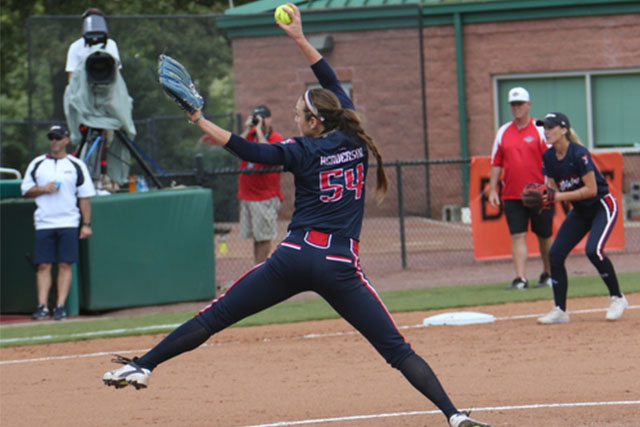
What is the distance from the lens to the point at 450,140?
69.7 ft

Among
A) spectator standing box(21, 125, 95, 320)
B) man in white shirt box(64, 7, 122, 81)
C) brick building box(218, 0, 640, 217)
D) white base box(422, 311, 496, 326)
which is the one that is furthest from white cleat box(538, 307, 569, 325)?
brick building box(218, 0, 640, 217)

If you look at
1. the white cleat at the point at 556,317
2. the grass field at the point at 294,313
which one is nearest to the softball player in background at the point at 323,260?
the white cleat at the point at 556,317

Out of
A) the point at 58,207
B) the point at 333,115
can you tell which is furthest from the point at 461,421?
the point at 58,207

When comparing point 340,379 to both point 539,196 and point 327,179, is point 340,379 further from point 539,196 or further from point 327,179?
point 539,196

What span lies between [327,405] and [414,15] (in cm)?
1455

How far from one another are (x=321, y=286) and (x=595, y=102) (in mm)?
15700

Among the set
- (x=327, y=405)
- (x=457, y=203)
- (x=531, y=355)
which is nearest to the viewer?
(x=327, y=405)

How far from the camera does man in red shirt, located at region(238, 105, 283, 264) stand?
13.6 m

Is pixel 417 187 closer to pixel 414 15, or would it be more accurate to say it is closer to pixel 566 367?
pixel 414 15

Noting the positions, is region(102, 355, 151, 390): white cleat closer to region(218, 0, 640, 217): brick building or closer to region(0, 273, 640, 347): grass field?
region(0, 273, 640, 347): grass field

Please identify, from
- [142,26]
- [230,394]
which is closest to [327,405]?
[230,394]

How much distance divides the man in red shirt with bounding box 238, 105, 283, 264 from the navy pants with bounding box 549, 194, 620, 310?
4.60 meters

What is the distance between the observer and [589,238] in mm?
10023

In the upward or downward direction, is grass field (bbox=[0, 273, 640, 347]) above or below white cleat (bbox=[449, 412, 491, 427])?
below
